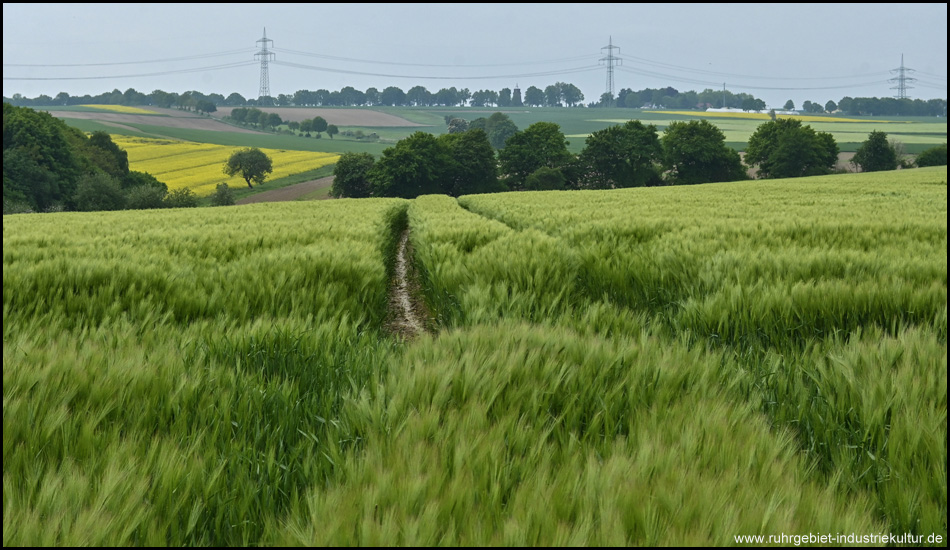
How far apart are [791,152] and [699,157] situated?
13.2 meters

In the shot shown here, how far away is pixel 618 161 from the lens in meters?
68.1

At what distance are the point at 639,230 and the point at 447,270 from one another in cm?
350

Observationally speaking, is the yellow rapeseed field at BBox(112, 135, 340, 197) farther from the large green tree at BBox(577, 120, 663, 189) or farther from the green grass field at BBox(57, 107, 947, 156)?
the large green tree at BBox(577, 120, 663, 189)

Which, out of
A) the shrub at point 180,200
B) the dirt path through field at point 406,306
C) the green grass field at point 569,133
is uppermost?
the green grass field at point 569,133

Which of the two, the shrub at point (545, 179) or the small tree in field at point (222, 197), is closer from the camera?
the small tree in field at point (222, 197)

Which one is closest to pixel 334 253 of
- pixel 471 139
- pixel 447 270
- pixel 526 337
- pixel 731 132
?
pixel 447 270

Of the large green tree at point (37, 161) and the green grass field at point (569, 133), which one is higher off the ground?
the green grass field at point (569, 133)

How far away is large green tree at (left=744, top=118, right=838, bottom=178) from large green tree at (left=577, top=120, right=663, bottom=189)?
56.8ft

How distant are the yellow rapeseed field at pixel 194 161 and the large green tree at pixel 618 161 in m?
44.0

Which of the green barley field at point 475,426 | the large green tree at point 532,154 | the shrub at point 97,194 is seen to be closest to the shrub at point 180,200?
the shrub at point 97,194

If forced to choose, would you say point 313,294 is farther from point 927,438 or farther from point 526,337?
point 927,438

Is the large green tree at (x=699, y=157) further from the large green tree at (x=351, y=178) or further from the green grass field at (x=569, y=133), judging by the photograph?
the large green tree at (x=351, y=178)

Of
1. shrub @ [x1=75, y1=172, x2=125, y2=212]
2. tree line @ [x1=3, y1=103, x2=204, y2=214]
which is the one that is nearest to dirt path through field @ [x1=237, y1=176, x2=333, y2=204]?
tree line @ [x1=3, y1=103, x2=204, y2=214]

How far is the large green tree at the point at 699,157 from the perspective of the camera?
6806 centimetres
